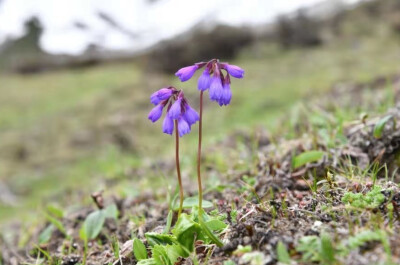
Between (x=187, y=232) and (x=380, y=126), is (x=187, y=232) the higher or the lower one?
the lower one

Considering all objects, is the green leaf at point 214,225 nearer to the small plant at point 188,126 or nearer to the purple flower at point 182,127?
the small plant at point 188,126

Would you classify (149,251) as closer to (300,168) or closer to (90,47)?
(300,168)

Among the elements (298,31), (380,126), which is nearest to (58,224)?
(380,126)

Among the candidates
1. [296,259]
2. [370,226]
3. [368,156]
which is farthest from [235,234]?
[368,156]

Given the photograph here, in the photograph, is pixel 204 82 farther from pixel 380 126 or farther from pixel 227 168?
pixel 227 168

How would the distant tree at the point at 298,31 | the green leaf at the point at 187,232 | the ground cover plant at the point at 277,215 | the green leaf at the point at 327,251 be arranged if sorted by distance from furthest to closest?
1. the distant tree at the point at 298,31
2. the green leaf at the point at 187,232
3. the ground cover plant at the point at 277,215
4. the green leaf at the point at 327,251

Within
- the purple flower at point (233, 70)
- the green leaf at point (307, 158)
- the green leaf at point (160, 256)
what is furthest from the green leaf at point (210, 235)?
the green leaf at point (307, 158)

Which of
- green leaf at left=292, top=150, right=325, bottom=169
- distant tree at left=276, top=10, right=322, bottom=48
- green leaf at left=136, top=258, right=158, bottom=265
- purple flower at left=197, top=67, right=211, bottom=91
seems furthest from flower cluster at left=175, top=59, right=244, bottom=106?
distant tree at left=276, top=10, right=322, bottom=48
